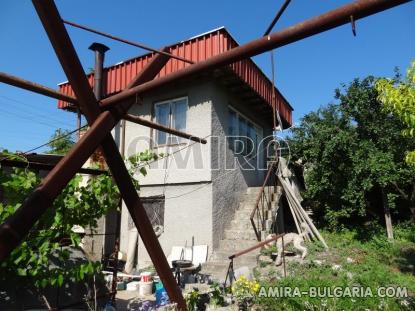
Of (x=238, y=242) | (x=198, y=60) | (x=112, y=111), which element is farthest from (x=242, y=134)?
(x=112, y=111)

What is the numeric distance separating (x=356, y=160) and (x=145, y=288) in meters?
6.96

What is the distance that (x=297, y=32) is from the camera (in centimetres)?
232

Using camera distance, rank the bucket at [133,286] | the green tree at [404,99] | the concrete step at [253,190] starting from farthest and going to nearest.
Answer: the concrete step at [253,190] → the bucket at [133,286] → the green tree at [404,99]

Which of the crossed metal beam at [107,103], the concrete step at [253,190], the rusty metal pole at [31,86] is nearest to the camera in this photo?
the crossed metal beam at [107,103]

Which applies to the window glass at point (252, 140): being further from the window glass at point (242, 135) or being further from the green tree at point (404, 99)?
the green tree at point (404, 99)

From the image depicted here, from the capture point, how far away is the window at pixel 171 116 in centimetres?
918

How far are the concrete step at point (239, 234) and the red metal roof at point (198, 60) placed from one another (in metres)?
3.83

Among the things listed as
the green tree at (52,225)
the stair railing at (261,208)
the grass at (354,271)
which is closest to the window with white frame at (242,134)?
the stair railing at (261,208)

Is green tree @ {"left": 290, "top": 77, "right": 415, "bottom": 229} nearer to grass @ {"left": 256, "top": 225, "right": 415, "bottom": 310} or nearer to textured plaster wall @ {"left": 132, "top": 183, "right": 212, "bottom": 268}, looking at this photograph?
grass @ {"left": 256, "top": 225, "right": 415, "bottom": 310}

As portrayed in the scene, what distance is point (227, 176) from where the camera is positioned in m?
9.04

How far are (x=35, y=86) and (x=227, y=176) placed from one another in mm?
6139

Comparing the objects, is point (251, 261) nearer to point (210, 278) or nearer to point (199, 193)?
point (210, 278)

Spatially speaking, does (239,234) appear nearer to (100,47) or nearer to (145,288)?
(145,288)

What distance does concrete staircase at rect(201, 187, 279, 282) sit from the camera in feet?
24.0
